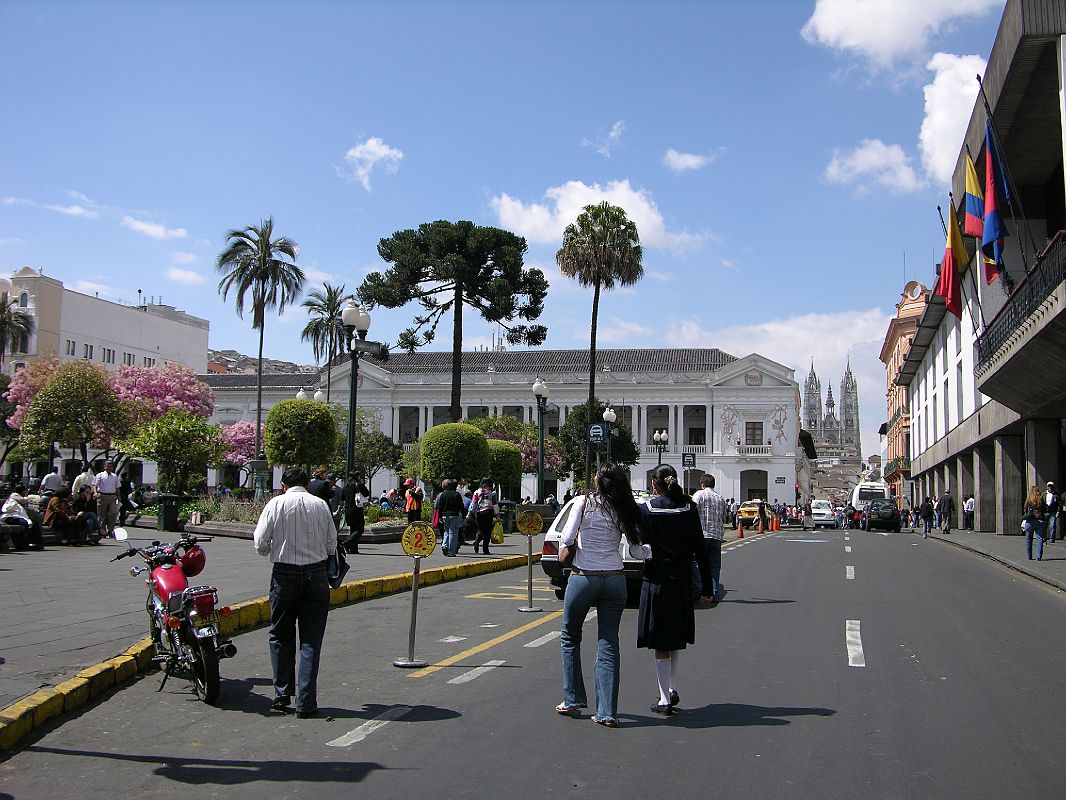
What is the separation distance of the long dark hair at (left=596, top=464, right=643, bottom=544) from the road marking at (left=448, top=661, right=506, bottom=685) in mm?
2202

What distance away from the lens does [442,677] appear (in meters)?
8.12

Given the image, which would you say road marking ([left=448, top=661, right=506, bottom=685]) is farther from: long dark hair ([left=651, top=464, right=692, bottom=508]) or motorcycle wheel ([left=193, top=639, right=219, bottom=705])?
long dark hair ([left=651, top=464, right=692, bottom=508])

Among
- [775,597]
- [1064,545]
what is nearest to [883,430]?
[1064,545]

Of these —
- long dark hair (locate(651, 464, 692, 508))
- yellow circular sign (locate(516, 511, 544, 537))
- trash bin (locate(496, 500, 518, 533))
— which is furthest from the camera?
trash bin (locate(496, 500, 518, 533))

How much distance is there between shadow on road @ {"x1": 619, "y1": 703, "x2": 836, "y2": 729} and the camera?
6.56 metres

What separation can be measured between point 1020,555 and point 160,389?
1824 inches

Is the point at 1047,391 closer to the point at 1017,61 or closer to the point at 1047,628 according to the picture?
the point at 1017,61

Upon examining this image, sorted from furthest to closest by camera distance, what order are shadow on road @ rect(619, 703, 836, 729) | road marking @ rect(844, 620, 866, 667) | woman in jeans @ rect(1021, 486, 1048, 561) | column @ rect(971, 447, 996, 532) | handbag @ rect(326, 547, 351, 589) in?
column @ rect(971, 447, 996, 532) → woman in jeans @ rect(1021, 486, 1048, 561) → road marking @ rect(844, 620, 866, 667) → handbag @ rect(326, 547, 351, 589) → shadow on road @ rect(619, 703, 836, 729)

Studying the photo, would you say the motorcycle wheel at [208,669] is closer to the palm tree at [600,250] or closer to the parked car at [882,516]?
the palm tree at [600,250]

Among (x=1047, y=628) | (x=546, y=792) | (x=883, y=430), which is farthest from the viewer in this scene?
(x=883, y=430)

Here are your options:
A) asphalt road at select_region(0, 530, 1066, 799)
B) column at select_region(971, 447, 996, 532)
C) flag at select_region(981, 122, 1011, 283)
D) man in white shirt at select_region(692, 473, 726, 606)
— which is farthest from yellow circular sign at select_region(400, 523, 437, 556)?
column at select_region(971, 447, 996, 532)

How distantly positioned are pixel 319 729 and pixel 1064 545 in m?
27.2

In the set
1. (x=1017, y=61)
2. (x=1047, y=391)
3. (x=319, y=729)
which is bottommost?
(x=319, y=729)

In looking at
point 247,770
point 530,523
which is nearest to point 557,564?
point 530,523
